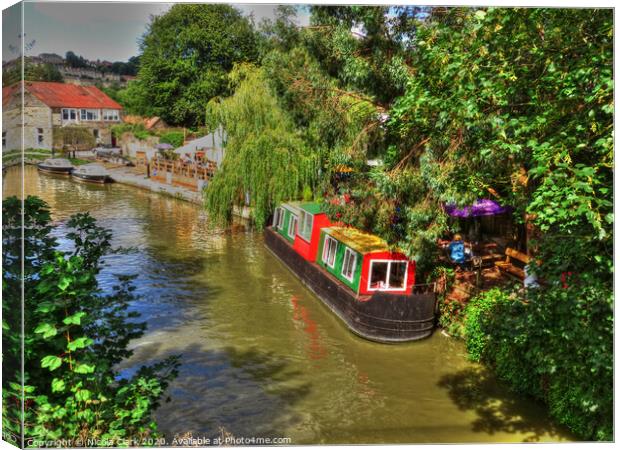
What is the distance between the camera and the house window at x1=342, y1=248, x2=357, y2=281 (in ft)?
43.3

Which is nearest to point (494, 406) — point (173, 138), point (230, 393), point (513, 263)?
point (230, 393)

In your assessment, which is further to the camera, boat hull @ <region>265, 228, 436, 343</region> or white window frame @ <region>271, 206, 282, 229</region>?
white window frame @ <region>271, 206, 282, 229</region>

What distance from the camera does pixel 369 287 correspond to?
12719mm

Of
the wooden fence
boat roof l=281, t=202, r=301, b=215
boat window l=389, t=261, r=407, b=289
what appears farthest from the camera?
the wooden fence

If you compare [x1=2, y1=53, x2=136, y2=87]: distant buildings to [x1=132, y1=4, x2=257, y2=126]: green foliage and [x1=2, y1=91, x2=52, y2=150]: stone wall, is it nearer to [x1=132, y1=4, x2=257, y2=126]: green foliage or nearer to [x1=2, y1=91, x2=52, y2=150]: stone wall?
[x1=2, y1=91, x2=52, y2=150]: stone wall

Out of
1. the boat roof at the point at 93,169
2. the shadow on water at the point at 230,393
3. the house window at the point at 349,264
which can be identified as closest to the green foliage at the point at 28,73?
the shadow on water at the point at 230,393

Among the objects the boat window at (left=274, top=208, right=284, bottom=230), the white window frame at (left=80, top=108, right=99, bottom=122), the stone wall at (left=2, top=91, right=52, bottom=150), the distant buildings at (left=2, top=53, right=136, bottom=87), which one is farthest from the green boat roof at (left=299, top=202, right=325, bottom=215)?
the stone wall at (left=2, top=91, right=52, bottom=150)

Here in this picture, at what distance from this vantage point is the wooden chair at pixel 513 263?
46.9ft

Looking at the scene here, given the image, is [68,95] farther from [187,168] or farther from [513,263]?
[187,168]

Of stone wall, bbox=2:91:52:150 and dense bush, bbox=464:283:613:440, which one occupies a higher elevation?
stone wall, bbox=2:91:52:150

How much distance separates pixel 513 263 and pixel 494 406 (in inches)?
231

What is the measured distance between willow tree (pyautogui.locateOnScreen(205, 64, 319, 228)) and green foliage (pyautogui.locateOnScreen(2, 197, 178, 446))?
1338 cm

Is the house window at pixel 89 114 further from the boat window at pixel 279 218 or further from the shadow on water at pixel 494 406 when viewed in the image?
the shadow on water at pixel 494 406

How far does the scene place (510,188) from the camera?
25.5 ft
